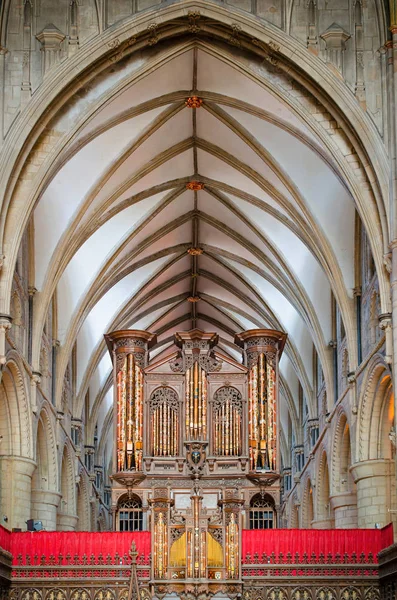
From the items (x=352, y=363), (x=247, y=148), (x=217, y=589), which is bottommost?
→ (x=217, y=589)

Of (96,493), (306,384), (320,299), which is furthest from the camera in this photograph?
(96,493)

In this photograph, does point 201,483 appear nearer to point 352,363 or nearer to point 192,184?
point 352,363

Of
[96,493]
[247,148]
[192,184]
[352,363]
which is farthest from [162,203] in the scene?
[96,493]

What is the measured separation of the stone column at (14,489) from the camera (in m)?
27.2

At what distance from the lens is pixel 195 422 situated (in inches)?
1278

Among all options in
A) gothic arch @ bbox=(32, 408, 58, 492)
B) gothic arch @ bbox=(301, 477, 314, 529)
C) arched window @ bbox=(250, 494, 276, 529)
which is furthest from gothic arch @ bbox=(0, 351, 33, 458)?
gothic arch @ bbox=(301, 477, 314, 529)

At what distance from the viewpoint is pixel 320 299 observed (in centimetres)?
3344

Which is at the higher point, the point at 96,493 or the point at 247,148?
the point at 247,148

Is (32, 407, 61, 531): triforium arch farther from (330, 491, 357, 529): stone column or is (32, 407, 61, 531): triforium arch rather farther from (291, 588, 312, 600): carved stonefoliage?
(291, 588, 312, 600): carved stonefoliage

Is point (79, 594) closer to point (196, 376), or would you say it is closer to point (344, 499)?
point (344, 499)

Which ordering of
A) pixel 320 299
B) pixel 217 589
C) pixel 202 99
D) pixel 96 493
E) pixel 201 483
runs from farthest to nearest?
pixel 96 493 < pixel 320 299 < pixel 201 483 < pixel 202 99 < pixel 217 589

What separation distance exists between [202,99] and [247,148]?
2.04 m

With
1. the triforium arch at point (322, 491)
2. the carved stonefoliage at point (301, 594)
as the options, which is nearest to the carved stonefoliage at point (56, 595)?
the carved stonefoliage at point (301, 594)

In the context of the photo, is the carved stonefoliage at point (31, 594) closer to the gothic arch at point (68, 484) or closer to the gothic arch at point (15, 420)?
the gothic arch at point (15, 420)
